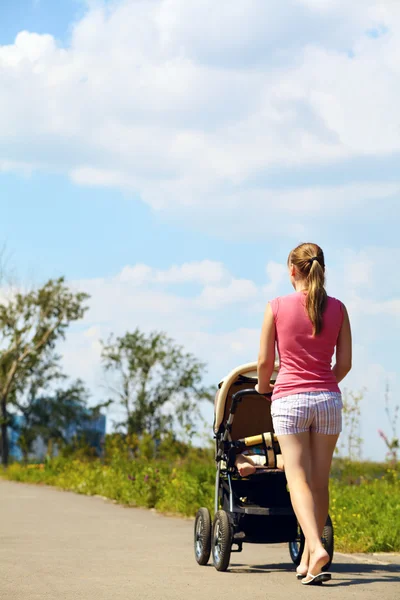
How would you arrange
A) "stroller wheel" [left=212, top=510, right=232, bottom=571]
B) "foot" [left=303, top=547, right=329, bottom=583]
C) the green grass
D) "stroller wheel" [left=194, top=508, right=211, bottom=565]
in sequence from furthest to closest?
the green grass < "stroller wheel" [left=194, top=508, right=211, bottom=565] < "stroller wheel" [left=212, top=510, right=232, bottom=571] < "foot" [left=303, top=547, right=329, bottom=583]

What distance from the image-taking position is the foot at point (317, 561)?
657cm

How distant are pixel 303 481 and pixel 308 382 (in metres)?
0.72

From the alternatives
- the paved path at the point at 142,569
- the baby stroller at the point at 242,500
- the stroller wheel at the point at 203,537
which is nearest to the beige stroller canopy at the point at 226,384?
the baby stroller at the point at 242,500

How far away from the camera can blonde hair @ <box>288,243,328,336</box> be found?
689cm

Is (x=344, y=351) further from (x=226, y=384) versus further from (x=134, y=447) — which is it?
(x=134, y=447)

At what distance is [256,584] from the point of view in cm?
705

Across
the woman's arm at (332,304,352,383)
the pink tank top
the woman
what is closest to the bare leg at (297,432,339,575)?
the woman

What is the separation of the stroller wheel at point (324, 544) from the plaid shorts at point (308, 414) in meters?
1.00

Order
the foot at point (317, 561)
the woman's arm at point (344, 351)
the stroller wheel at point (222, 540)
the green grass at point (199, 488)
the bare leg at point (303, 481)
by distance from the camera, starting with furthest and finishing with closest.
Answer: the green grass at point (199, 488) < the stroller wheel at point (222, 540) < the woman's arm at point (344, 351) < the bare leg at point (303, 481) < the foot at point (317, 561)

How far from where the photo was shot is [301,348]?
22.6 ft

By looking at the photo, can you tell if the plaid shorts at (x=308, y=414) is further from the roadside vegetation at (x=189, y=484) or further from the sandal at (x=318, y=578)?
the roadside vegetation at (x=189, y=484)

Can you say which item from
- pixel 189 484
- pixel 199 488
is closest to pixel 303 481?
pixel 199 488

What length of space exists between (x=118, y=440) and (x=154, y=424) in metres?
27.1

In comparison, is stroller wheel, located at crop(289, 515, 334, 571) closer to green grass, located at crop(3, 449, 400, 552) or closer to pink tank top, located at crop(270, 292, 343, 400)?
pink tank top, located at crop(270, 292, 343, 400)
